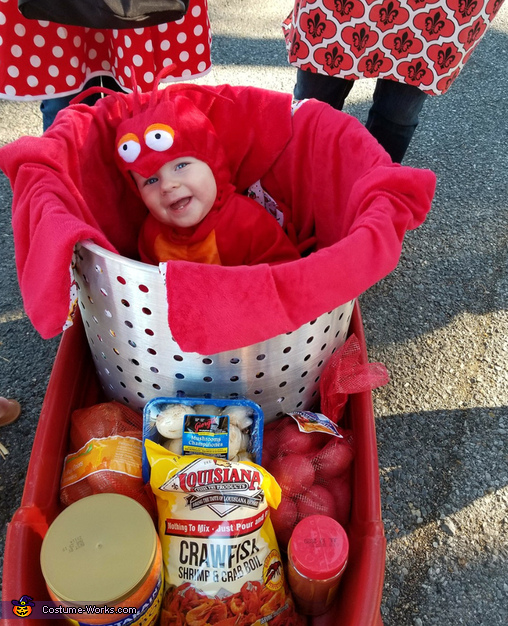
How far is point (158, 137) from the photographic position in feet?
3.09

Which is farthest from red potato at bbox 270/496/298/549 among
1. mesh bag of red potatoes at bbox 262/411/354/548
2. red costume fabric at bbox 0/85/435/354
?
red costume fabric at bbox 0/85/435/354

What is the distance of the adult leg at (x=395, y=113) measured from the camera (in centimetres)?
123

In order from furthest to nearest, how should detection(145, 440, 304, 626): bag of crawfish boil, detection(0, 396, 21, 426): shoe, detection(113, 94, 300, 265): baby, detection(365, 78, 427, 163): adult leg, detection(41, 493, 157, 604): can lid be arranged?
detection(365, 78, 427, 163): adult leg, detection(0, 396, 21, 426): shoe, detection(113, 94, 300, 265): baby, detection(145, 440, 304, 626): bag of crawfish boil, detection(41, 493, 157, 604): can lid

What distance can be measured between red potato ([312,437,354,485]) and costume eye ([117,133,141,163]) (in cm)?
59

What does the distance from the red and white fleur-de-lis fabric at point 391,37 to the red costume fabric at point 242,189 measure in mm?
156

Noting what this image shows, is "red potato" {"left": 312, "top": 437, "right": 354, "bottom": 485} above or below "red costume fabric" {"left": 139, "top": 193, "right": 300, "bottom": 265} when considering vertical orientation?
below

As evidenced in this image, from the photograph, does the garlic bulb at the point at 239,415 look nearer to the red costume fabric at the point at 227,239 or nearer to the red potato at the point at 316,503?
the red potato at the point at 316,503

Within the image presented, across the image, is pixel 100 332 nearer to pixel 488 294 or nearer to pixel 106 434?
pixel 106 434

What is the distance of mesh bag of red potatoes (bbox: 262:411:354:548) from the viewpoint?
0.86m

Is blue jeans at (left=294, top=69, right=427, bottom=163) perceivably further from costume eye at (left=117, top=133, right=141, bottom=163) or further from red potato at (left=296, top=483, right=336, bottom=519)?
red potato at (left=296, top=483, right=336, bottom=519)

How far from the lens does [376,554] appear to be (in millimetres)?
750

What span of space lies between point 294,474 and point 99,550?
0.33m

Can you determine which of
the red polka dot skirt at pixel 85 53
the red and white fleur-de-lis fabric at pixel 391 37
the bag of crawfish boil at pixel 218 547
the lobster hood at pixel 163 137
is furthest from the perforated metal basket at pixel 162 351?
the red and white fleur-de-lis fabric at pixel 391 37

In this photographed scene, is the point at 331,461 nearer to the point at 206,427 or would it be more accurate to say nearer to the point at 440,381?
the point at 206,427
